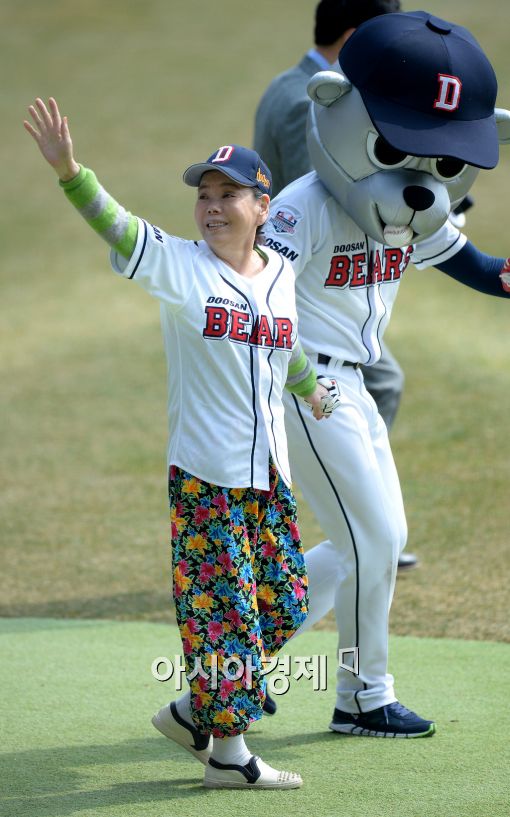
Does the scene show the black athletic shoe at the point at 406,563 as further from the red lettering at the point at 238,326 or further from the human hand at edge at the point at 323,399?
the red lettering at the point at 238,326

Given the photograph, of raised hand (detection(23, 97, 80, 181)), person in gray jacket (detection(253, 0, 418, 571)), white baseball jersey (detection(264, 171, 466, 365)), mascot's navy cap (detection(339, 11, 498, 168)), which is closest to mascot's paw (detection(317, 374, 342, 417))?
white baseball jersey (detection(264, 171, 466, 365))

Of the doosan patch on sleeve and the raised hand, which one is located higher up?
the raised hand

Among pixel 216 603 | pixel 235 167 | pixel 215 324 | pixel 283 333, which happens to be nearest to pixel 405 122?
pixel 235 167

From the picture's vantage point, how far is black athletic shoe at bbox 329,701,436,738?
3379 millimetres

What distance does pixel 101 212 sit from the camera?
2.75m

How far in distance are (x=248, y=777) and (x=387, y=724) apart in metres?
0.62

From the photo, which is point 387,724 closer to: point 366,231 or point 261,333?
point 261,333

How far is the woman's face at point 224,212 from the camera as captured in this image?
9.84 ft

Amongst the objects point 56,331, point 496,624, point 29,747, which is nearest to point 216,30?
point 56,331

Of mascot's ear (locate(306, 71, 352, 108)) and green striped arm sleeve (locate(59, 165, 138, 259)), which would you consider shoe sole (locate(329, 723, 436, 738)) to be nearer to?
green striped arm sleeve (locate(59, 165, 138, 259))

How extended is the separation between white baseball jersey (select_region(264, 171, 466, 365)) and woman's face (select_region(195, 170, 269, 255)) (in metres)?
0.35

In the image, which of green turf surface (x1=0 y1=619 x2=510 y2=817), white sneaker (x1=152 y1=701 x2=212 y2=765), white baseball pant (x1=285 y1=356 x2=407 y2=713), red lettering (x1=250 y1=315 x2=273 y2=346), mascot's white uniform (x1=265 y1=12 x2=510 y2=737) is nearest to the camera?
green turf surface (x1=0 y1=619 x2=510 y2=817)

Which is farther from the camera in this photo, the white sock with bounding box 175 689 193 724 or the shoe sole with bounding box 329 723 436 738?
the shoe sole with bounding box 329 723 436 738

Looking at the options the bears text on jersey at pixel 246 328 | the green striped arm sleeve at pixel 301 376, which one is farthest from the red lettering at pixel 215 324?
the green striped arm sleeve at pixel 301 376
